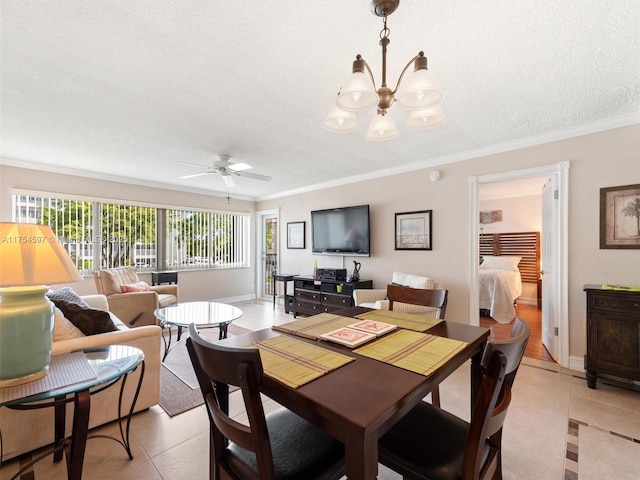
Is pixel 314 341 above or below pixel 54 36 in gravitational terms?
below

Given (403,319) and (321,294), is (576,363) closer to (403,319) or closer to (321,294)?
(403,319)

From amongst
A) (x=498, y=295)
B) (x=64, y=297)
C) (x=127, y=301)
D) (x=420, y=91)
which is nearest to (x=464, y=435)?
(x=420, y=91)

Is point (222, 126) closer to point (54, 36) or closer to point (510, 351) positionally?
point (54, 36)

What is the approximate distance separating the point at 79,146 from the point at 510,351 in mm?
4486

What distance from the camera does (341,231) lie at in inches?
192

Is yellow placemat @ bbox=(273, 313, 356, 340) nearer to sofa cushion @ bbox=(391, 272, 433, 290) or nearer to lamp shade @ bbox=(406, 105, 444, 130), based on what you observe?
lamp shade @ bbox=(406, 105, 444, 130)

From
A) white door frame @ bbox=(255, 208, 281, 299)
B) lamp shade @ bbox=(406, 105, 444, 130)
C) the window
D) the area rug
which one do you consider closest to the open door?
lamp shade @ bbox=(406, 105, 444, 130)

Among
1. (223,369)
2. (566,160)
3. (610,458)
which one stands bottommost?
(610,458)

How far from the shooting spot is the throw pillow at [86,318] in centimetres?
194

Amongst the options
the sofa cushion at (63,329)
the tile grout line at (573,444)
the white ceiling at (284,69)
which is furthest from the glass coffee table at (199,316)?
the tile grout line at (573,444)

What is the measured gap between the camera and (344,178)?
16.1 feet

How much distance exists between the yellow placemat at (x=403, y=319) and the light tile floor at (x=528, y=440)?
0.85 meters

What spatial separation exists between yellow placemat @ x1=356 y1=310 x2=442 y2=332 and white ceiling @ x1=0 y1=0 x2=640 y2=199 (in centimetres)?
163

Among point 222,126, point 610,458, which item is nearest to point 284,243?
point 222,126
